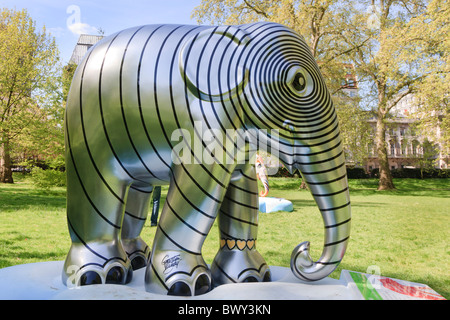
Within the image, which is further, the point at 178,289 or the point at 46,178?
the point at 46,178

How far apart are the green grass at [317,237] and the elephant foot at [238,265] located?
2600 millimetres

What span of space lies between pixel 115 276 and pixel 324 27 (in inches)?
648

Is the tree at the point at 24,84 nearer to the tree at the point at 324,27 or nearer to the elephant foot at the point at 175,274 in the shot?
the tree at the point at 324,27

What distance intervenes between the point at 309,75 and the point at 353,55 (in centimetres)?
1747

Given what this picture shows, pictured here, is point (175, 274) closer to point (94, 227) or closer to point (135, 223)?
point (94, 227)

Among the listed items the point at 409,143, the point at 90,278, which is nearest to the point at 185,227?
the point at 90,278

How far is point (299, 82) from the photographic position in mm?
2055

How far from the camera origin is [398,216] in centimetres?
1043

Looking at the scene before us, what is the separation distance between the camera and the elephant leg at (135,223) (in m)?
2.46

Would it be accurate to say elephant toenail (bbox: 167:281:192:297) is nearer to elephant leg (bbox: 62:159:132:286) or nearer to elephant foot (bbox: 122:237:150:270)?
elephant leg (bbox: 62:159:132:286)

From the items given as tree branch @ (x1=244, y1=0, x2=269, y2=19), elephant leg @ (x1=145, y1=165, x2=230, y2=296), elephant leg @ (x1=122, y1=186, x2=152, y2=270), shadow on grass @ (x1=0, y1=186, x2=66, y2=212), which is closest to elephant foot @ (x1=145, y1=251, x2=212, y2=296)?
elephant leg @ (x1=145, y1=165, x2=230, y2=296)

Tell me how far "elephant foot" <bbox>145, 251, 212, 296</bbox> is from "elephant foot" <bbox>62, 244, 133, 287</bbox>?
0.86ft

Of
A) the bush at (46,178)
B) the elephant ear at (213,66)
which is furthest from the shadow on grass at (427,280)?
the bush at (46,178)
